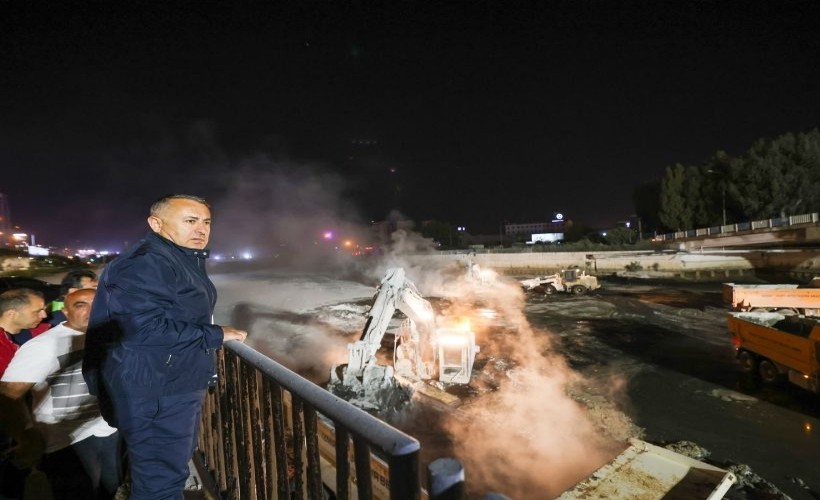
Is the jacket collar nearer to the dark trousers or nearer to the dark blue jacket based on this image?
the dark blue jacket

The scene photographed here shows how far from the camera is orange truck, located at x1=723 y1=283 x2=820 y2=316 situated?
12648mm

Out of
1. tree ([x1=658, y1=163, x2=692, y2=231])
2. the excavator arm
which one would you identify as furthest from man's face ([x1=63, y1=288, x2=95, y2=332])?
tree ([x1=658, y1=163, x2=692, y2=231])

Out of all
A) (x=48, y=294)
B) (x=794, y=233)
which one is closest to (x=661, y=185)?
(x=794, y=233)

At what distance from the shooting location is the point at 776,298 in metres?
13.3

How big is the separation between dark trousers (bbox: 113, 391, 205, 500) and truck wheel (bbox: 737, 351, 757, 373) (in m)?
12.8

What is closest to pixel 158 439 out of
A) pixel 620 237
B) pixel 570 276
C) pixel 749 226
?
pixel 570 276

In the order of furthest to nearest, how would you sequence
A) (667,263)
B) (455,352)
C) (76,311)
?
1. (667,263)
2. (455,352)
3. (76,311)

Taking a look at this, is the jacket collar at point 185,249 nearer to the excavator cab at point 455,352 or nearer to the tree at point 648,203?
Result: the excavator cab at point 455,352

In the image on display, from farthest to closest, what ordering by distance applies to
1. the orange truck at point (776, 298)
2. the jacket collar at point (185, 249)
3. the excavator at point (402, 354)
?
the orange truck at point (776, 298) < the excavator at point (402, 354) < the jacket collar at point (185, 249)

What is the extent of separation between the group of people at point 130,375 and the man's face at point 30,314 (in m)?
0.72

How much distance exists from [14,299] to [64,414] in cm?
122

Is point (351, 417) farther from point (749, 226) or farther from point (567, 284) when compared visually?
point (749, 226)

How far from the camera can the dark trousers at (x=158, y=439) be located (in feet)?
6.11

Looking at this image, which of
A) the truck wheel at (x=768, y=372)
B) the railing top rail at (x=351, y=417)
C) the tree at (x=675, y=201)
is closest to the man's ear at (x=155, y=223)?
the railing top rail at (x=351, y=417)
